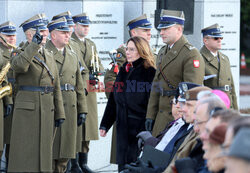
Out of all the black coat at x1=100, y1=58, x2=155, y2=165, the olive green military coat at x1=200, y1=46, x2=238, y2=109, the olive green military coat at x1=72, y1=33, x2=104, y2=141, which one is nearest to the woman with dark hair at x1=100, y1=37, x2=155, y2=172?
the black coat at x1=100, y1=58, x2=155, y2=165

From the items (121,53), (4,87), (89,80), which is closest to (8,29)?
(89,80)

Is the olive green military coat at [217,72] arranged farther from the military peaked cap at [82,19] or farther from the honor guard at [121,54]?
the military peaked cap at [82,19]

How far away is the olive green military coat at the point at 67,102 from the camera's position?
8.08 m

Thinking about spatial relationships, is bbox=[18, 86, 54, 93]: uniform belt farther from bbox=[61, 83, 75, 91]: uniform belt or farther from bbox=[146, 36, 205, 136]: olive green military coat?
bbox=[146, 36, 205, 136]: olive green military coat

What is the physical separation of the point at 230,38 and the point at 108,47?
2444 mm

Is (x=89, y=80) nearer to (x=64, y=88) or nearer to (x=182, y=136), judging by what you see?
(x=64, y=88)

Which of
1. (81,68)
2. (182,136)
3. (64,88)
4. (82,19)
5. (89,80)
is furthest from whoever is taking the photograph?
(82,19)

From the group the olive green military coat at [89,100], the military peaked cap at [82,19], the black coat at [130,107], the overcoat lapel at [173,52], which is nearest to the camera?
the overcoat lapel at [173,52]

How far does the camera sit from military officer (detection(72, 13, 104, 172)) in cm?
952

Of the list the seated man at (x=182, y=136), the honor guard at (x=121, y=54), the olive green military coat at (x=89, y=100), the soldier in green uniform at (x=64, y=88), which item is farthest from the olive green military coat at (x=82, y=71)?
the seated man at (x=182, y=136)

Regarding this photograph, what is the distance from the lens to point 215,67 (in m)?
8.88

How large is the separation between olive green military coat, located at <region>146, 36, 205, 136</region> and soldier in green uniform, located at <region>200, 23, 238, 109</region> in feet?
4.71

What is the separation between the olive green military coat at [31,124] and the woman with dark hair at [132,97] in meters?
0.85

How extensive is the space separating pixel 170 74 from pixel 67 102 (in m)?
1.64
